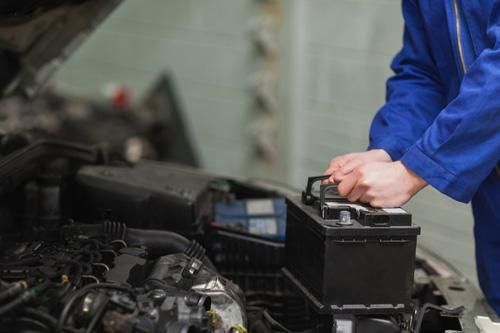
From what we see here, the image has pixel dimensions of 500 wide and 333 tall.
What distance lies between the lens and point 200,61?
4.64 meters

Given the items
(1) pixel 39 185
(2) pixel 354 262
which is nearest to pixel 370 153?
(2) pixel 354 262

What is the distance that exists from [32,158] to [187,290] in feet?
2.52

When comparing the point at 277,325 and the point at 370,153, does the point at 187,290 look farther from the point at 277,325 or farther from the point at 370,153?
the point at 370,153

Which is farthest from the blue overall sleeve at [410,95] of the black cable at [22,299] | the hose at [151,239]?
the black cable at [22,299]

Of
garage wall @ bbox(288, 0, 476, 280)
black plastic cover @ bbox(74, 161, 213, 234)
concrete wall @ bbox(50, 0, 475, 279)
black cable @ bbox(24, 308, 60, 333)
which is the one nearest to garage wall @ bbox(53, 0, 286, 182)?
concrete wall @ bbox(50, 0, 475, 279)

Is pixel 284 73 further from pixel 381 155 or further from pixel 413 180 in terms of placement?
pixel 413 180

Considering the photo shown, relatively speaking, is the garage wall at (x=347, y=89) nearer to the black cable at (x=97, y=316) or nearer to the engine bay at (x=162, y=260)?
the engine bay at (x=162, y=260)

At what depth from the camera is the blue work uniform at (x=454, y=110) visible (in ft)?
4.76

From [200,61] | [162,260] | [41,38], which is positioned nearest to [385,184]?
[162,260]

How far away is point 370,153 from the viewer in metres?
1.70

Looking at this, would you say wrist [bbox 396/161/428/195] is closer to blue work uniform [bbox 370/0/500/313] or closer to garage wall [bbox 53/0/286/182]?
blue work uniform [bbox 370/0/500/313]

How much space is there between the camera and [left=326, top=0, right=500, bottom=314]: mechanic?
4.78 feet

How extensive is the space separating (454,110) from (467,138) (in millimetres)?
63

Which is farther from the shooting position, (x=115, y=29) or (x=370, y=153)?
→ (x=115, y=29)
